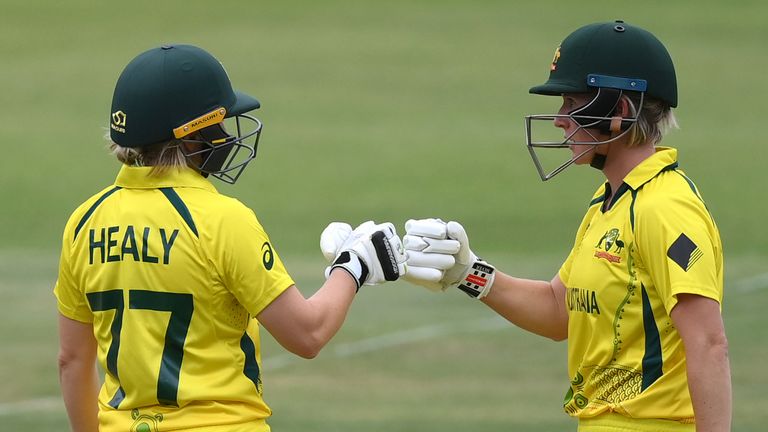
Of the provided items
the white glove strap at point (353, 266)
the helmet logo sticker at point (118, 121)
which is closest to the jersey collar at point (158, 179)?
the helmet logo sticker at point (118, 121)

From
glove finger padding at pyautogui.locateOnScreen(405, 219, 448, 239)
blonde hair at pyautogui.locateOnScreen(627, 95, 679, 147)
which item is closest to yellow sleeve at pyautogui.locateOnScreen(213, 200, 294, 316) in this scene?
glove finger padding at pyautogui.locateOnScreen(405, 219, 448, 239)

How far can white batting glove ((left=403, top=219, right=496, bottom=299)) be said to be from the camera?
17.8ft

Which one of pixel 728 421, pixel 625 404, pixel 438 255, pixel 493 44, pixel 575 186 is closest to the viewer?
pixel 728 421

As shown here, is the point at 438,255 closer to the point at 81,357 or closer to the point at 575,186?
the point at 81,357

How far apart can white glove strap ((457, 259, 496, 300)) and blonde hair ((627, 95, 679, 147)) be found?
0.98 meters

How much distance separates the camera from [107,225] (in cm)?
452

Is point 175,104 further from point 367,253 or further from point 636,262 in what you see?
point 636,262

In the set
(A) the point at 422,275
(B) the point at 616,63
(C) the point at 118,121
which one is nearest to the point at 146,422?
(C) the point at 118,121

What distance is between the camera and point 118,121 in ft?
15.1

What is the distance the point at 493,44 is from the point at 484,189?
24.1ft

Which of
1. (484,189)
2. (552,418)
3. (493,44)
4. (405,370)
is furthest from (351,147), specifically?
(552,418)

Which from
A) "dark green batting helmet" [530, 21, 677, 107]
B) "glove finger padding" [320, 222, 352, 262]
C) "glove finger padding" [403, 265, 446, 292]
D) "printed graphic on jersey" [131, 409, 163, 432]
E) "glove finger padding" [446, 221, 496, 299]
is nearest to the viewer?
"printed graphic on jersey" [131, 409, 163, 432]

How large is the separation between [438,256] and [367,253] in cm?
57

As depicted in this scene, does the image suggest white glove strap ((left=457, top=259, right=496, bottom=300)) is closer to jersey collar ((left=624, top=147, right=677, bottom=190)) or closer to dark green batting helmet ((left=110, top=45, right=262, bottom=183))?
jersey collar ((left=624, top=147, right=677, bottom=190))
